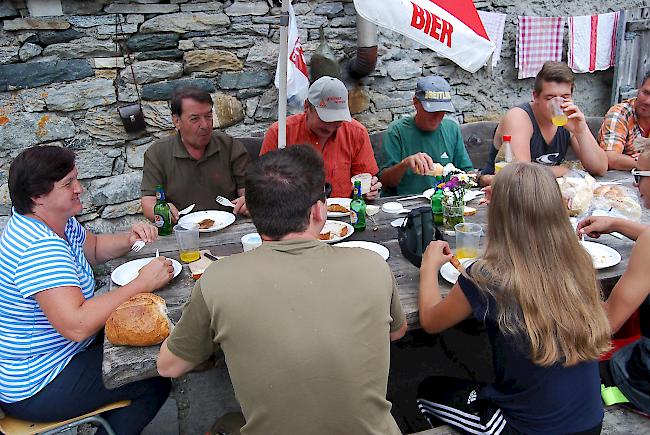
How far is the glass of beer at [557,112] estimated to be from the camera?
11.0ft

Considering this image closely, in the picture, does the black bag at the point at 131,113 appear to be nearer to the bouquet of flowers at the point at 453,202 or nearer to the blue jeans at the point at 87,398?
the blue jeans at the point at 87,398

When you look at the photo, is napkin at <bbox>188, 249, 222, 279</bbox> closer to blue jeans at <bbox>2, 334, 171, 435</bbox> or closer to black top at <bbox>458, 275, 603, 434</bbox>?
blue jeans at <bbox>2, 334, 171, 435</bbox>

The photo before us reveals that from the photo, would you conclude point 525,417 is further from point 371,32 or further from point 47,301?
point 371,32

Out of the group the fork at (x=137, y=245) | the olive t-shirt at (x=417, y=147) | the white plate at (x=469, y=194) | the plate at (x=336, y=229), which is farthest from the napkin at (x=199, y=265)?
the olive t-shirt at (x=417, y=147)

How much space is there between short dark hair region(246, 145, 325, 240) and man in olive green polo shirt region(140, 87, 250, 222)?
1840 mm

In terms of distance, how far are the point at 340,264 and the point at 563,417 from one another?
0.95 metres

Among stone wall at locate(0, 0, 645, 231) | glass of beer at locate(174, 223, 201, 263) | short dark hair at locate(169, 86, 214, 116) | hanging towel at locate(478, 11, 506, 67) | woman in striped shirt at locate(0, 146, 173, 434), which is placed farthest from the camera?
hanging towel at locate(478, 11, 506, 67)

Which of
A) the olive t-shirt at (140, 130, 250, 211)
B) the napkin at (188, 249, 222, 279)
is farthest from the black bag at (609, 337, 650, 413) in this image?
the olive t-shirt at (140, 130, 250, 211)

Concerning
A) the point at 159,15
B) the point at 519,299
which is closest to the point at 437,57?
the point at 159,15

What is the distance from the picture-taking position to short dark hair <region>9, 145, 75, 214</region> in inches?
79.8

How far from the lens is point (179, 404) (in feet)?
7.25

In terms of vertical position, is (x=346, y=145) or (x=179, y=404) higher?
(x=346, y=145)

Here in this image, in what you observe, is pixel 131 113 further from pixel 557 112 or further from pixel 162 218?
pixel 557 112

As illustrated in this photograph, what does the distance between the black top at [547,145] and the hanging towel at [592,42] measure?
9.23ft
